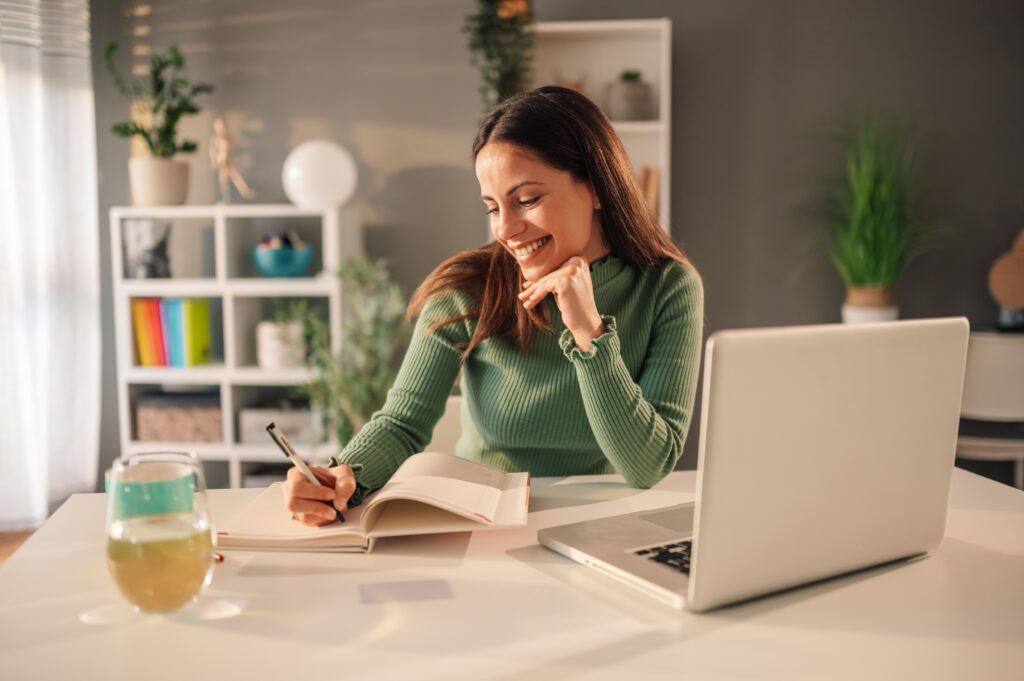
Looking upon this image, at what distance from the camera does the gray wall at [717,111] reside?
353cm

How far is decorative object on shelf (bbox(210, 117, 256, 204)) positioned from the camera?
345cm

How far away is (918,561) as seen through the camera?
1042mm

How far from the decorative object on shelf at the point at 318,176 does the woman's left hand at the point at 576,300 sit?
2.12 m

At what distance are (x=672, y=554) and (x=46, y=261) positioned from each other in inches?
125

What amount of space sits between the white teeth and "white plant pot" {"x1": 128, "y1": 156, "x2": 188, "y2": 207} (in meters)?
2.24

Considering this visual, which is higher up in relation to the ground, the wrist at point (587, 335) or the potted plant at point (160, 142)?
the potted plant at point (160, 142)

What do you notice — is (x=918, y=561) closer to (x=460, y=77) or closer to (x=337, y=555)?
(x=337, y=555)

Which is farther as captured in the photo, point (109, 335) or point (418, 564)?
point (109, 335)

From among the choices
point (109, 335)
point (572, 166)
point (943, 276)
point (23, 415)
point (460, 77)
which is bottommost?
point (23, 415)

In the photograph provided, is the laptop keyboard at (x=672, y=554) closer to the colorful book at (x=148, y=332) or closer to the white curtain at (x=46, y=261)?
the colorful book at (x=148, y=332)

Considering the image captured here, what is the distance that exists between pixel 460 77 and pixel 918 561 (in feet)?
9.64

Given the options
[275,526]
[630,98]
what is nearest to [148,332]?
[630,98]

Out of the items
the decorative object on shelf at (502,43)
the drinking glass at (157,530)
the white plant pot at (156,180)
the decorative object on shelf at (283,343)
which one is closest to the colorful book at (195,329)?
the decorative object on shelf at (283,343)

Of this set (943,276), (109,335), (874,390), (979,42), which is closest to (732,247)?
(943,276)
